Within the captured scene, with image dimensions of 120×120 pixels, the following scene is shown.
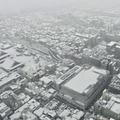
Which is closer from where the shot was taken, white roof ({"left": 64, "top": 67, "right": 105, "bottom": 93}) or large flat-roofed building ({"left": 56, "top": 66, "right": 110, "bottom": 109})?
large flat-roofed building ({"left": 56, "top": 66, "right": 110, "bottom": 109})

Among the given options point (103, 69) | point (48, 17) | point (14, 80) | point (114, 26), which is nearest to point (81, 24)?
point (114, 26)

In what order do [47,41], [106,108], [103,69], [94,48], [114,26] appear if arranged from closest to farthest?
1. [106,108]
2. [103,69]
3. [94,48]
4. [47,41]
5. [114,26]

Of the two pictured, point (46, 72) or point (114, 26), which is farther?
point (114, 26)

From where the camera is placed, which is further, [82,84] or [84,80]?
[84,80]

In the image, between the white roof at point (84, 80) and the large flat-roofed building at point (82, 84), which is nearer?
the large flat-roofed building at point (82, 84)

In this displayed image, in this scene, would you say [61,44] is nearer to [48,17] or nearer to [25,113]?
[25,113]

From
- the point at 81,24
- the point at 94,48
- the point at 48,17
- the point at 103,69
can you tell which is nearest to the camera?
the point at 103,69
